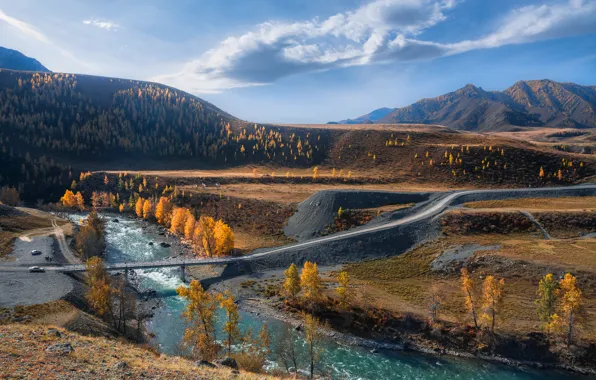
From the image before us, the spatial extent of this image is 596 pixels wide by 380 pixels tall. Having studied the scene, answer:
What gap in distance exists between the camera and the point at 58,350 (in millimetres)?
29656

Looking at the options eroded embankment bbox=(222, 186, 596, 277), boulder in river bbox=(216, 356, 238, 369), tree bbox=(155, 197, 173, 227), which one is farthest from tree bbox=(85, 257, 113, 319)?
tree bbox=(155, 197, 173, 227)

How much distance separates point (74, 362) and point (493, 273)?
7465cm

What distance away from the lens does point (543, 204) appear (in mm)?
106375

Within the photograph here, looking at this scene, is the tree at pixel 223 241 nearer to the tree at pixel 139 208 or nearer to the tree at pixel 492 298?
the tree at pixel 492 298

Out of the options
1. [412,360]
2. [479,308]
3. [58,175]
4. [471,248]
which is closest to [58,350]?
[412,360]

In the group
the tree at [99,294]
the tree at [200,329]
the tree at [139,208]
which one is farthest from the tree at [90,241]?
the tree at [200,329]

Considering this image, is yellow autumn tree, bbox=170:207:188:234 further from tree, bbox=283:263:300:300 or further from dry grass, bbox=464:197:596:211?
dry grass, bbox=464:197:596:211

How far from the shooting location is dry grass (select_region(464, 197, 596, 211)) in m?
103

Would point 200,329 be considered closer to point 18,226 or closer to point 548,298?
point 548,298

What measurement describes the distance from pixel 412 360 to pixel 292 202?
81.0 m

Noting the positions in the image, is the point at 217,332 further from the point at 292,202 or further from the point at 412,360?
the point at 292,202

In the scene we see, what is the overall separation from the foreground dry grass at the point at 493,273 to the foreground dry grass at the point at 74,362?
Result: 47.2m

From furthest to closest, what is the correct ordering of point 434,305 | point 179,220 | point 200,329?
point 179,220 → point 434,305 → point 200,329

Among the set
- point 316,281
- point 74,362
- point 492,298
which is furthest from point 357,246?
point 74,362
